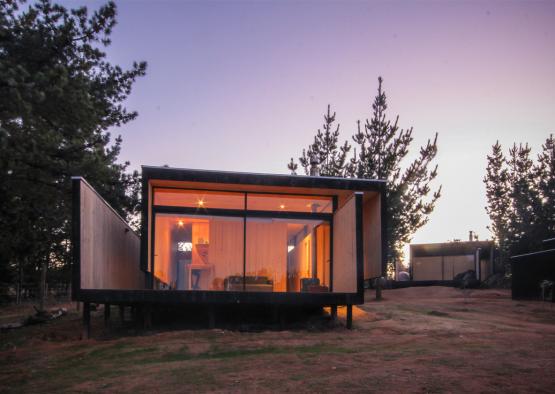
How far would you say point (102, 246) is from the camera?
1058 centimetres

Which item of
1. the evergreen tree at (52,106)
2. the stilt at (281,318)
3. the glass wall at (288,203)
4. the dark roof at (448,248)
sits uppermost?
the evergreen tree at (52,106)

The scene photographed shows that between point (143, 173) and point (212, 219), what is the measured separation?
2.01 metres

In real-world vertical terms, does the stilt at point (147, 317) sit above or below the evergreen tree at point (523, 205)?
below

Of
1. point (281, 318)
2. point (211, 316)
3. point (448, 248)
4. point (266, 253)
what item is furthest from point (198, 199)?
point (448, 248)

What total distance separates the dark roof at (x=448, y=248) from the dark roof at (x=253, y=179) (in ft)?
73.1

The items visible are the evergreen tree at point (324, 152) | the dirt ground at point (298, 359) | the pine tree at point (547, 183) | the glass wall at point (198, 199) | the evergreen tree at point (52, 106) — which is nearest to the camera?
the dirt ground at point (298, 359)

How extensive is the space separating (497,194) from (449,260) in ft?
18.0

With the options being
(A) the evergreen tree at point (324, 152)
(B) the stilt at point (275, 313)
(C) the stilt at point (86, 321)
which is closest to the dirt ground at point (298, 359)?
(C) the stilt at point (86, 321)

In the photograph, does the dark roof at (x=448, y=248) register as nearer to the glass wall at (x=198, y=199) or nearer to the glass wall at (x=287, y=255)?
the glass wall at (x=287, y=255)

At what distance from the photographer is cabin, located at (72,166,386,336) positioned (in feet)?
36.8

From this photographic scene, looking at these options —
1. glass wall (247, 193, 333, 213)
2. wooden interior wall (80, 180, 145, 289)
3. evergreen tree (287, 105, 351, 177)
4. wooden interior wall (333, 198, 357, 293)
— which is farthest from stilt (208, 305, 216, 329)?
evergreen tree (287, 105, 351, 177)

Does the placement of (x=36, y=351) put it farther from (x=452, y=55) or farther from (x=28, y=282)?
(x=28, y=282)

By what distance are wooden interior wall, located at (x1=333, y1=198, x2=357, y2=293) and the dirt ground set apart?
1.01m

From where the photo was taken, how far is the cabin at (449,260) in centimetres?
3081
